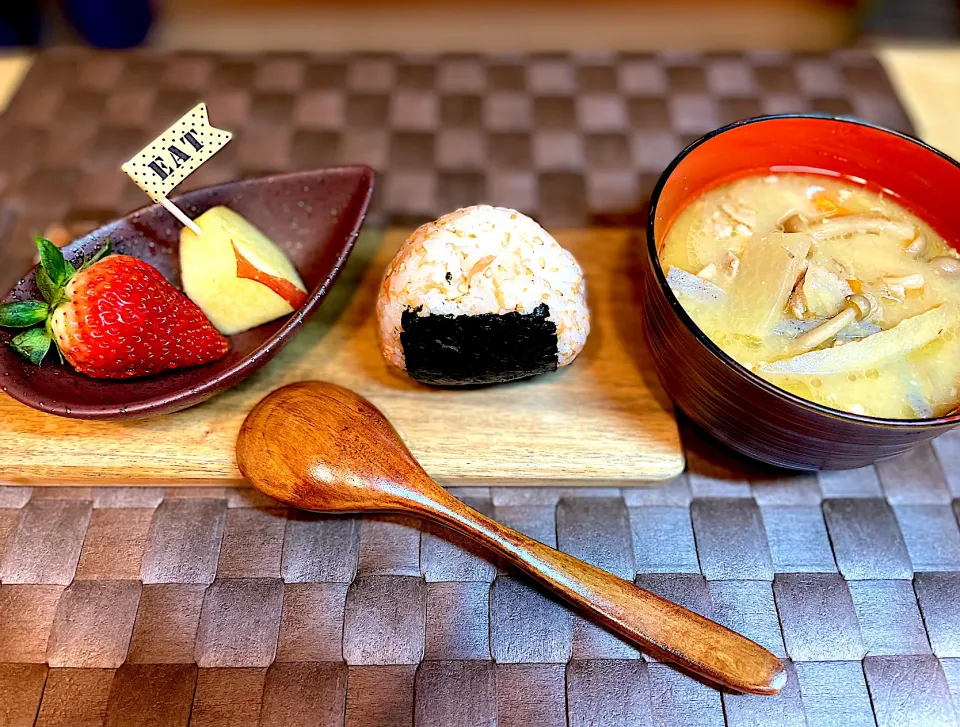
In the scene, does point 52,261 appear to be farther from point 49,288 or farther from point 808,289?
point 808,289

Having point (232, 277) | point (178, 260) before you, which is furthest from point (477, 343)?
point (178, 260)

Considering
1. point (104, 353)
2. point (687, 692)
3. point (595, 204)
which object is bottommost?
point (687, 692)

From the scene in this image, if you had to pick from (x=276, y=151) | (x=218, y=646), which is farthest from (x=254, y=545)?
(x=276, y=151)

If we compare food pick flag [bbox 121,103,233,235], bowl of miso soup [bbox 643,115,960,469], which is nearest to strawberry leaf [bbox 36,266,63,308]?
food pick flag [bbox 121,103,233,235]

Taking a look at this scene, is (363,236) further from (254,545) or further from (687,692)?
(687,692)

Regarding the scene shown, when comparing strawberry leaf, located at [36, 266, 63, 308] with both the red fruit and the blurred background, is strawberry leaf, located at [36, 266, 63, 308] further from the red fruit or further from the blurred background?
the blurred background

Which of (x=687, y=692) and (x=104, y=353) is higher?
(x=104, y=353)
